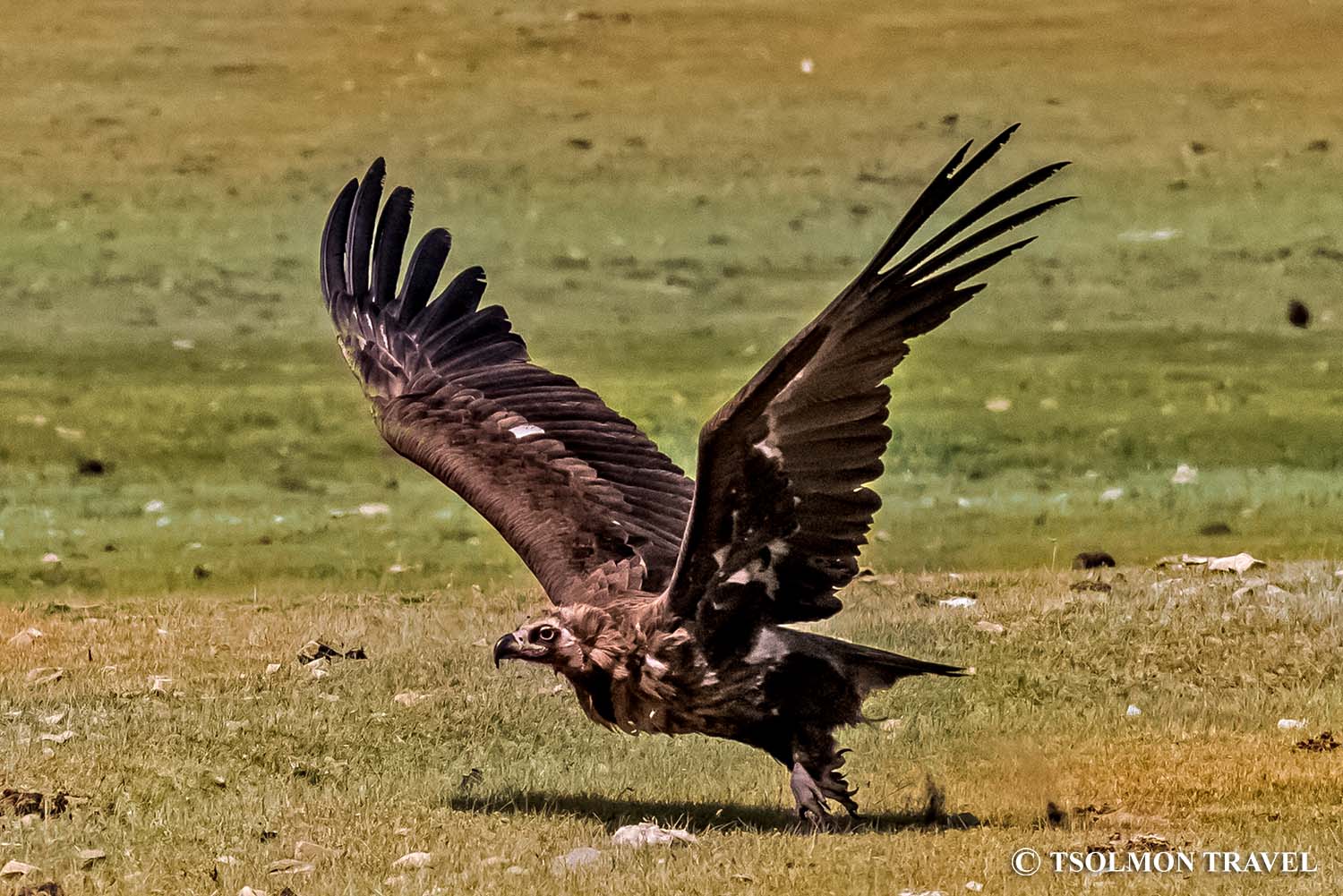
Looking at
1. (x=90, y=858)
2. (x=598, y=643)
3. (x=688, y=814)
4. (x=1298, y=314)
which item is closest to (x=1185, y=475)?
(x=1298, y=314)

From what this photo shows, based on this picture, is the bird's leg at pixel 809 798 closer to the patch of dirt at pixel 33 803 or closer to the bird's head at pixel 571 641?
the bird's head at pixel 571 641

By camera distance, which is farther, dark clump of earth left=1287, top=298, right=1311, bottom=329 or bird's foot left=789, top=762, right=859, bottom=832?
dark clump of earth left=1287, top=298, right=1311, bottom=329

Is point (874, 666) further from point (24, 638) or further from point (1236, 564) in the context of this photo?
point (24, 638)

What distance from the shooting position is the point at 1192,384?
20.8 metres

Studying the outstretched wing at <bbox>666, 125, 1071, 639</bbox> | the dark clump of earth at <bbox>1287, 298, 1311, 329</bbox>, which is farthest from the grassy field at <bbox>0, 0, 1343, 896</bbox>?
the outstretched wing at <bbox>666, 125, 1071, 639</bbox>

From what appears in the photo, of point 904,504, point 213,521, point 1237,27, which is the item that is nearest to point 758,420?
point 904,504

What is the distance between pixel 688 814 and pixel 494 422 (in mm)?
2091

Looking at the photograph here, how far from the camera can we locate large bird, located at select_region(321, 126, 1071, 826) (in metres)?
7.34

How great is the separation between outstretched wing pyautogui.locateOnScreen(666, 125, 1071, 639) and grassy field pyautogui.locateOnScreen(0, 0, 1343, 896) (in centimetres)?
86

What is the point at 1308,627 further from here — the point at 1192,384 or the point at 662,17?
the point at 662,17

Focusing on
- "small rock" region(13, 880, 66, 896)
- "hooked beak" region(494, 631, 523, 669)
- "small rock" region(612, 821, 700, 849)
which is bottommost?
"small rock" region(13, 880, 66, 896)

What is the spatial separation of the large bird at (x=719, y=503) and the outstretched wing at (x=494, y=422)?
0.04 feet

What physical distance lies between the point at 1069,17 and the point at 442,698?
2557 cm

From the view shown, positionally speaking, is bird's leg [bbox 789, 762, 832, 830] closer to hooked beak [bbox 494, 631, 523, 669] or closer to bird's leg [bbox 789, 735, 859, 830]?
bird's leg [bbox 789, 735, 859, 830]
